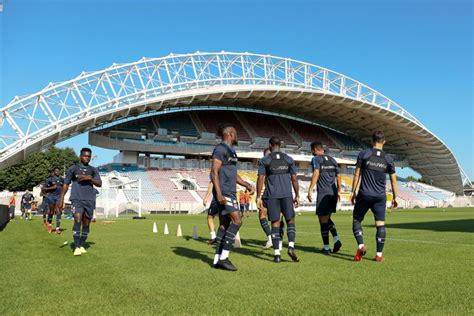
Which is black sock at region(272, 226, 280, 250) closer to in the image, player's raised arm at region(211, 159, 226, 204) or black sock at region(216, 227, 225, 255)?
black sock at region(216, 227, 225, 255)

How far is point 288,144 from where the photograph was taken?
64.2m

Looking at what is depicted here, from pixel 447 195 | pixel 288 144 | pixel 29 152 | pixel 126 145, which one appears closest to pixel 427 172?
pixel 447 195

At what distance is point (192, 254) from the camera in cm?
780

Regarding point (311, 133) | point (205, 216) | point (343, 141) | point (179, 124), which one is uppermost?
point (311, 133)

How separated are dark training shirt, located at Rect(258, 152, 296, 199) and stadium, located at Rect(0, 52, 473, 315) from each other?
1.17 meters

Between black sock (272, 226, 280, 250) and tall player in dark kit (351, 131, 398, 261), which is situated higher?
tall player in dark kit (351, 131, 398, 261)

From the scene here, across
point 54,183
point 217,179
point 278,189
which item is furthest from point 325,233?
point 54,183

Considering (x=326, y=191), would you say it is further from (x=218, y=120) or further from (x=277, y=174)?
(x=218, y=120)

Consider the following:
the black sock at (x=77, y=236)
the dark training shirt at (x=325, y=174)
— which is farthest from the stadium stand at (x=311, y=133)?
the black sock at (x=77, y=236)

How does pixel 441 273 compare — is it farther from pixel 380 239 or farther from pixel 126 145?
pixel 126 145

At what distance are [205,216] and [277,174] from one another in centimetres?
2511

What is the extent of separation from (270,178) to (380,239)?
207 centimetres

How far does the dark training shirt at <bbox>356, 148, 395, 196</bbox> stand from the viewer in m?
6.89

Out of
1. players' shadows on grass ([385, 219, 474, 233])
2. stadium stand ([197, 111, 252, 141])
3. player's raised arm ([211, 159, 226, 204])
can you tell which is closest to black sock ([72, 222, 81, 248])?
player's raised arm ([211, 159, 226, 204])
